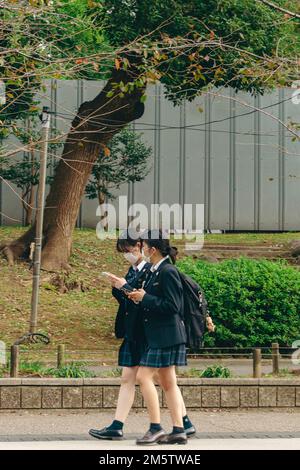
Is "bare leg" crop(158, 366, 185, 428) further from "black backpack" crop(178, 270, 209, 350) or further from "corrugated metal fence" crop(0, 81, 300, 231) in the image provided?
"corrugated metal fence" crop(0, 81, 300, 231)

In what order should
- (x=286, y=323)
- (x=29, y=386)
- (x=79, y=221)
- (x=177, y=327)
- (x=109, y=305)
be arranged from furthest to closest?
(x=79, y=221) < (x=109, y=305) < (x=286, y=323) < (x=29, y=386) < (x=177, y=327)

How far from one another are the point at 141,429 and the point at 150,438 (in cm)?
159

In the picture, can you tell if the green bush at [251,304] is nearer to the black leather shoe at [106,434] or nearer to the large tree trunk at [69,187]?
the large tree trunk at [69,187]

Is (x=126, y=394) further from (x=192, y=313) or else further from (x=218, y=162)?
(x=218, y=162)

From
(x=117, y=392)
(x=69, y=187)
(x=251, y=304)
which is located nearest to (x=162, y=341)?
(x=117, y=392)

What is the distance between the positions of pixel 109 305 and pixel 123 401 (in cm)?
1454

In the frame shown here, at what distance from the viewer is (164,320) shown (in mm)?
9664

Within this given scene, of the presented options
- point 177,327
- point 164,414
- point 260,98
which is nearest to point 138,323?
point 177,327

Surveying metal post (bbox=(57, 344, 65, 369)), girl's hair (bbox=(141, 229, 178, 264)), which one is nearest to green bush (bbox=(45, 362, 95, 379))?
metal post (bbox=(57, 344, 65, 369))

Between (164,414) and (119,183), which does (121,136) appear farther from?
(164,414)

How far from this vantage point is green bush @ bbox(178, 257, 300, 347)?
1975 centimetres

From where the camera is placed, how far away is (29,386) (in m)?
12.4

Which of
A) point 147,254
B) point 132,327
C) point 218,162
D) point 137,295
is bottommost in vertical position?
point 132,327

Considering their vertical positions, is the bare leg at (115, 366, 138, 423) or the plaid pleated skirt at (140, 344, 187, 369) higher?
the plaid pleated skirt at (140, 344, 187, 369)
